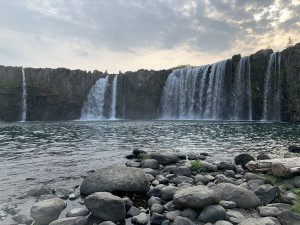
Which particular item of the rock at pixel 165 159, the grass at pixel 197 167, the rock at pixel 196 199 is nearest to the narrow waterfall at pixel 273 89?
the rock at pixel 165 159

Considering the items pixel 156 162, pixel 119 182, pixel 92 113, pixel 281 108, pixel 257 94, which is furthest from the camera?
pixel 92 113

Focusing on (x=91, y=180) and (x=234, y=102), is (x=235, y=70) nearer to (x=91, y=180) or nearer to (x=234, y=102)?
(x=234, y=102)

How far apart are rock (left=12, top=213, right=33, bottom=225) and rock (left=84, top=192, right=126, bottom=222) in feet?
4.50

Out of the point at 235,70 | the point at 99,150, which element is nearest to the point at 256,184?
the point at 99,150

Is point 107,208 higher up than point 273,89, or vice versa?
point 273,89

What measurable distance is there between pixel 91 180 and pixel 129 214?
6.96ft

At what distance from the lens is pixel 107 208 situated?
5965 mm

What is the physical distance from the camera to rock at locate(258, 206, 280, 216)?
562 cm

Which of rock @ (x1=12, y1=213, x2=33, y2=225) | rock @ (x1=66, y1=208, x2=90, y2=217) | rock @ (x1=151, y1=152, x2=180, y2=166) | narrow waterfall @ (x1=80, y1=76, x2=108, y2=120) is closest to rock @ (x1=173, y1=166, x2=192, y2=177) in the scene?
rock @ (x1=151, y1=152, x2=180, y2=166)

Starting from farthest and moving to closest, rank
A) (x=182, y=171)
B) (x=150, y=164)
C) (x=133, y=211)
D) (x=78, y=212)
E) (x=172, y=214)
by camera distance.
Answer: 1. (x=150, y=164)
2. (x=182, y=171)
3. (x=133, y=211)
4. (x=78, y=212)
5. (x=172, y=214)

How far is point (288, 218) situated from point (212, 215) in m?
1.66

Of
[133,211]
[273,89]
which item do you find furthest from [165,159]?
[273,89]

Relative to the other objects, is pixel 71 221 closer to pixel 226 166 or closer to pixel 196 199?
pixel 196 199

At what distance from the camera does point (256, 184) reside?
25.1 feet
